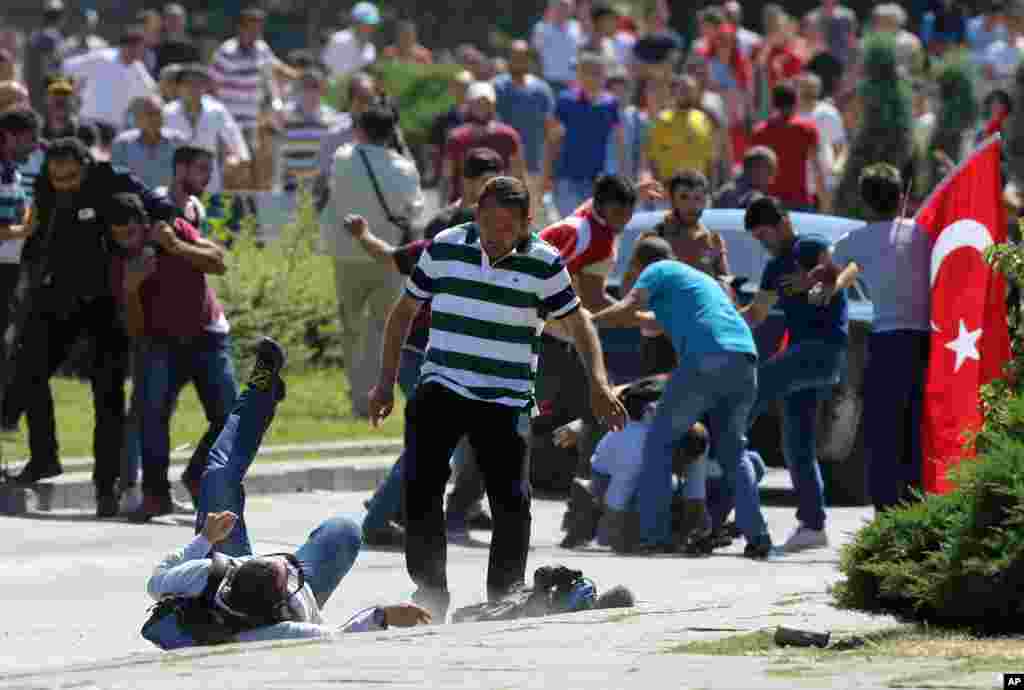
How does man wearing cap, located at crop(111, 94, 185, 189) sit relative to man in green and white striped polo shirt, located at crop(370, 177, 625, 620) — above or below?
above

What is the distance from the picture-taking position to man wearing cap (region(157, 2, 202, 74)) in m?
27.0

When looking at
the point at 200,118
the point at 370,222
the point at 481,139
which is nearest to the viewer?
the point at 370,222

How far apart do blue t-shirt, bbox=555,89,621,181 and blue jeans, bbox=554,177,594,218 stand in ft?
0.23

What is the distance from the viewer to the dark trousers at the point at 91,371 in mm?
14742

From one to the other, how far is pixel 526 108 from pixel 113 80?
143 inches

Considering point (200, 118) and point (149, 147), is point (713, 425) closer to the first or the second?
point (149, 147)

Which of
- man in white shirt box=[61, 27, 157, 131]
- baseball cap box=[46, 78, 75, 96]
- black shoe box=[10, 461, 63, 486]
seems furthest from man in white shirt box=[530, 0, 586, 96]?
black shoe box=[10, 461, 63, 486]

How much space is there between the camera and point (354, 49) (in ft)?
97.9

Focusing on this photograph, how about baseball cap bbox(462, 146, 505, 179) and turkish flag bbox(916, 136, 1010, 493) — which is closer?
turkish flag bbox(916, 136, 1010, 493)

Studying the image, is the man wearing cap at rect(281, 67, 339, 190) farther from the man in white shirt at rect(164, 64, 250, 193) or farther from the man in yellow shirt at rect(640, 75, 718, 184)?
the man in yellow shirt at rect(640, 75, 718, 184)

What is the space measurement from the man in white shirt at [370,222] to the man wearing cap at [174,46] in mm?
8702

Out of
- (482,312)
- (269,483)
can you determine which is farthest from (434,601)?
(269,483)

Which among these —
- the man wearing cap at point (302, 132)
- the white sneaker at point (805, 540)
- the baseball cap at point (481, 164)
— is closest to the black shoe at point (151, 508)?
the baseball cap at point (481, 164)

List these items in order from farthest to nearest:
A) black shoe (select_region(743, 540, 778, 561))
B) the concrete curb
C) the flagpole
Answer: the concrete curb
the flagpole
black shoe (select_region(743, 540, 778, 561))
